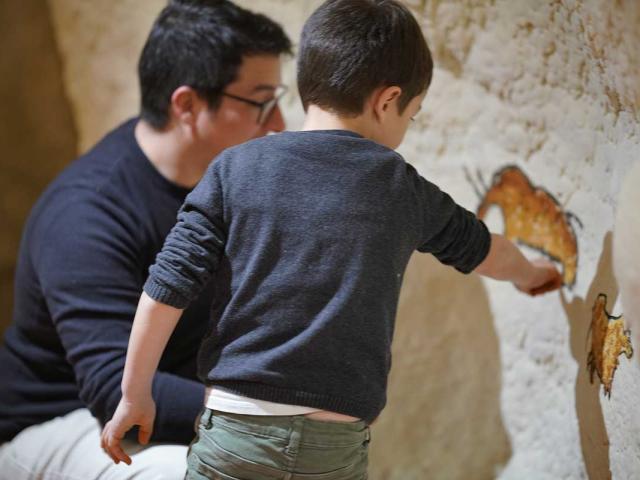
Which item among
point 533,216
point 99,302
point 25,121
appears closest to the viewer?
point 99,302

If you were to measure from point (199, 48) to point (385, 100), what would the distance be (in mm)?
507

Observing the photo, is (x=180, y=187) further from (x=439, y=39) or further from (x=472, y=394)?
(x=472, y=394)

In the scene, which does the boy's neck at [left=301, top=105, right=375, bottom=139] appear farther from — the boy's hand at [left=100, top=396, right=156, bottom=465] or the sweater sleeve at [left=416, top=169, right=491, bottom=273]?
the boy's hand at [left=100, top=396, right=156, bottom=465]

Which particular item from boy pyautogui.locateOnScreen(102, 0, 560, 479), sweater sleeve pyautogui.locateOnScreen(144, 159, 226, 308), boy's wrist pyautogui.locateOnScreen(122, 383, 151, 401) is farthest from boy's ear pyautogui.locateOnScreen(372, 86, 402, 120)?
boy's wrist pyautogui.locateOnScreen(122, 383, 151, 401)

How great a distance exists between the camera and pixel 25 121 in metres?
1.99

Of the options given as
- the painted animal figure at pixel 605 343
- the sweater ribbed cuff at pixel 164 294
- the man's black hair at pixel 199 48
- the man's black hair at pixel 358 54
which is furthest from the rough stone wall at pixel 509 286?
the sweater ribbed cuff at pixel 164 294

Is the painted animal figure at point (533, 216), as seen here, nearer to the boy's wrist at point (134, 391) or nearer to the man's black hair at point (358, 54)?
the man's black hair at point (358, 54)

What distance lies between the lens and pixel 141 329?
0.82 metres

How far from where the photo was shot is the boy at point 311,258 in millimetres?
797

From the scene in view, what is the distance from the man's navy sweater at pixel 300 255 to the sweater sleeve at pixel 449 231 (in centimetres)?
2

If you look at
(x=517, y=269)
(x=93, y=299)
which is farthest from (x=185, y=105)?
(x=517, y=269)

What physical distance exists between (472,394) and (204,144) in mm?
636

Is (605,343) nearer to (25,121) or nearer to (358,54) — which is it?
(358,54)

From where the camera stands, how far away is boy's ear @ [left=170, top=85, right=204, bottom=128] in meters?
1.24
